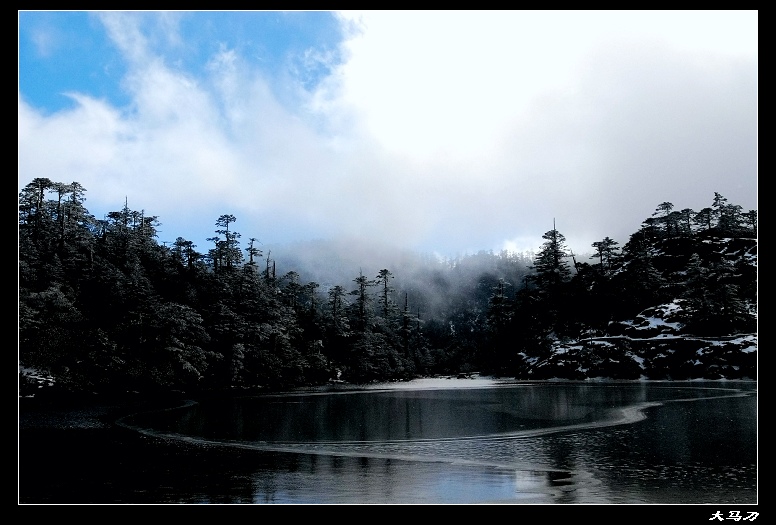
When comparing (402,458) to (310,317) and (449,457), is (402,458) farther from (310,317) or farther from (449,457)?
(310,317)

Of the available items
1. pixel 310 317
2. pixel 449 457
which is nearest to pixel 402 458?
pixel 449 457

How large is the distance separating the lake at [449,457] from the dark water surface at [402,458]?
0.19ft

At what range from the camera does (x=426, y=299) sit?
197000 millimetres

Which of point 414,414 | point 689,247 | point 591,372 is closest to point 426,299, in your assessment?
point 689,247

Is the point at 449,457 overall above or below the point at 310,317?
below

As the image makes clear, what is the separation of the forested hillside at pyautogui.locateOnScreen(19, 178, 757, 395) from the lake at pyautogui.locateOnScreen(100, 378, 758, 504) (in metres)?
27.5

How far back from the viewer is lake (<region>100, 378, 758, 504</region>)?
14539 mm

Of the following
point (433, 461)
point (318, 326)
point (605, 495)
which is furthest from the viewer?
point (318, 326)

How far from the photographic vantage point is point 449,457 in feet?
65.4

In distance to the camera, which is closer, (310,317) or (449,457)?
(449,457)

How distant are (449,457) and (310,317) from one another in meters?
79.6
